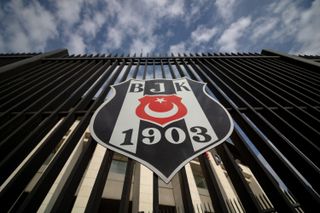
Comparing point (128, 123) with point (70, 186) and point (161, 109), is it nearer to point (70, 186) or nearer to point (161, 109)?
point (161, 109)

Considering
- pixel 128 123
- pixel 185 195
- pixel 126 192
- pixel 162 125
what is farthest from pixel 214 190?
pixel 128 123

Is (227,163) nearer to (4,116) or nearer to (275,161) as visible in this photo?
(275,161)

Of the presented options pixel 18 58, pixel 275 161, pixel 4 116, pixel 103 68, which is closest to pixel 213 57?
pixel 103 68

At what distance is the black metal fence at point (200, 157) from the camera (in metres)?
1.49

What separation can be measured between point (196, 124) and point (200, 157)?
0.40 metres

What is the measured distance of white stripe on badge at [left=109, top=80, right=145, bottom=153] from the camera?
1.83m

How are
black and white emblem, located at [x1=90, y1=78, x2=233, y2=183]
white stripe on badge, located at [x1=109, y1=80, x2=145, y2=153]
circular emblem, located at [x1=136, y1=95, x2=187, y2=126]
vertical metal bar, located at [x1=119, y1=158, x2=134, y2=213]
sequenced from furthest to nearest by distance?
circular emblem, located at [x1=136, y1=95, x2=187, y2=126] < white stripe on badge, located at [x1=109, y1=80, x2=145, y2=153] < black and white emblem, located at [x1=90, y1=78, x2=233, y2=183] < vertical metal bar, located at [x1=119, y1=158, x2=134, y2=213]

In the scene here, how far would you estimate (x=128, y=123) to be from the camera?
83.4 inches

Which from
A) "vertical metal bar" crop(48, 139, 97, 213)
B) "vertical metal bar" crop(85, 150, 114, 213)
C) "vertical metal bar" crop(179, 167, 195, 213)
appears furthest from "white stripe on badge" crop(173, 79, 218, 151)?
"vertical metal bar" crop(48, 139, 97, 213)

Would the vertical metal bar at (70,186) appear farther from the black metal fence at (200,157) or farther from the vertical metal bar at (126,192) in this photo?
the vertical metal bar at (126,192)

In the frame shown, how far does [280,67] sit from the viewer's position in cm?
418

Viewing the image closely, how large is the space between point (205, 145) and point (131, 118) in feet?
2.87

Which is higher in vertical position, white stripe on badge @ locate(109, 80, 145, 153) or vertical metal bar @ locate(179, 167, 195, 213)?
white stripe on badge @ locate(109, 80, 145, 153)

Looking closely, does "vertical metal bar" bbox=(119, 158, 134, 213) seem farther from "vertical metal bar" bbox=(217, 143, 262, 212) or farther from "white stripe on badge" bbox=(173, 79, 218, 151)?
"vertical metal bar" bbox=(217, 143, 262, 212)
